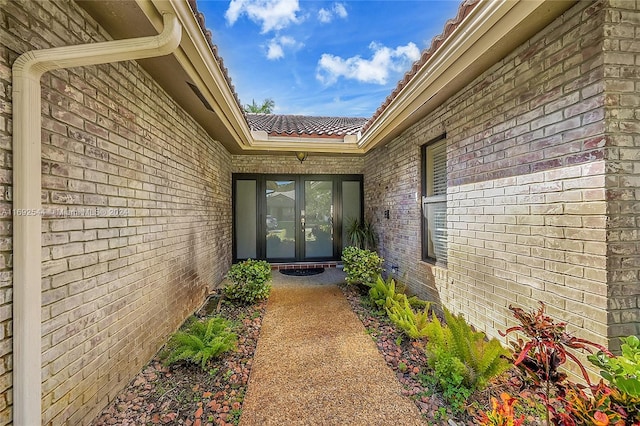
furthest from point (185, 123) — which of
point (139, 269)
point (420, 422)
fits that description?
point (420, 422)

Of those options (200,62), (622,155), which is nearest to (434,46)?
(622,155)

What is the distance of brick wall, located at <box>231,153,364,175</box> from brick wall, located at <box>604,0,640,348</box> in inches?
205

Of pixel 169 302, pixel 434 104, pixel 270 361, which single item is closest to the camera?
pixel 270 361

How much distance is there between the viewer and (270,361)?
2594 millimetres

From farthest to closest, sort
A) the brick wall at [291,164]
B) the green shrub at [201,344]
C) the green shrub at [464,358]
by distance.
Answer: the brick wall at [291,164], the green shrub at [201,344], the green shrub at [464,358]

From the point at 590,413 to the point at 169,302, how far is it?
11.6ft

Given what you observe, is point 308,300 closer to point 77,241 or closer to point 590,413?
point 77,241

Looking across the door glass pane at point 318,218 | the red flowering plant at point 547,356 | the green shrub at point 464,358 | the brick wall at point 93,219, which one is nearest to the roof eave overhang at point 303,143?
the door glass pane at point 318,218

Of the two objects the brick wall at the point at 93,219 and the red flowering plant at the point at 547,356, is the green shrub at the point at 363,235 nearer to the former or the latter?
the brick wall at the point at 93,219

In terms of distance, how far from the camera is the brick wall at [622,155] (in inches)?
66.5

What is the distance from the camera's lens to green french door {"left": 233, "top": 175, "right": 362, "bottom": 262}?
6.65 m

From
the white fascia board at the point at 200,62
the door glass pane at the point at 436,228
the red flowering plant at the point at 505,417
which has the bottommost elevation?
the red flowering plant at the point at 505,417

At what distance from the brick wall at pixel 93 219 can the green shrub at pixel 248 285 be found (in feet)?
3.29

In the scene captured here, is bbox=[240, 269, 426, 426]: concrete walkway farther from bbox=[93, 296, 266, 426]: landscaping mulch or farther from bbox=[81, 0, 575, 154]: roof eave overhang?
bbox=[81, 0, 575, 154]: roof eave overhang
